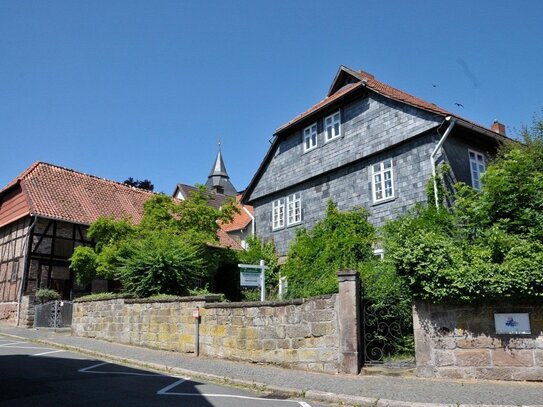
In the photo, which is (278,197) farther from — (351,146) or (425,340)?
(425,340)

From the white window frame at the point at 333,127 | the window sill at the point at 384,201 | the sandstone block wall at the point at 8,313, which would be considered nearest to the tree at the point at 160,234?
the sandstone block wall at the point at 8,313

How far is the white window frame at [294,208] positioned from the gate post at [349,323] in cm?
1174

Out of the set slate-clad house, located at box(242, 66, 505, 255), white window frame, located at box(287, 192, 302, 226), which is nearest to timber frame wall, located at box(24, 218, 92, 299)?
slate-clad house, located at box(242, 66, 505, 255)

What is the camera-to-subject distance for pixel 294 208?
22703 mm

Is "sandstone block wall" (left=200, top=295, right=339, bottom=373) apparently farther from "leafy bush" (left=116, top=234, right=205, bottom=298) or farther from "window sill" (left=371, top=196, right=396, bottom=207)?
"window sill" (left=371, top=196, right=396, bottom=207)

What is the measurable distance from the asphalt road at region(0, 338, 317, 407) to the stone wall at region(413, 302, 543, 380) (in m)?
2.88

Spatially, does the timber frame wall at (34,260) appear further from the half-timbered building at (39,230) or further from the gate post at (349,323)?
the gate post at (349,323)

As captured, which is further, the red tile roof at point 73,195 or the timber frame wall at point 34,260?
the red tile roof at point 73,195

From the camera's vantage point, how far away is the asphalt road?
306 inches

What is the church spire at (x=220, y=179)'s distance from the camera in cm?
6901

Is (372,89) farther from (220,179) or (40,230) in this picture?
(220,179)

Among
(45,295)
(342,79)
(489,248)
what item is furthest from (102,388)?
(342,79)


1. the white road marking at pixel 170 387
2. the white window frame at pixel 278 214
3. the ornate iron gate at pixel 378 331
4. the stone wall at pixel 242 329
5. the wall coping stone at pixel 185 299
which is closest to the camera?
the white road marking at pixel 170 387

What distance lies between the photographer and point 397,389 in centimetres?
856
